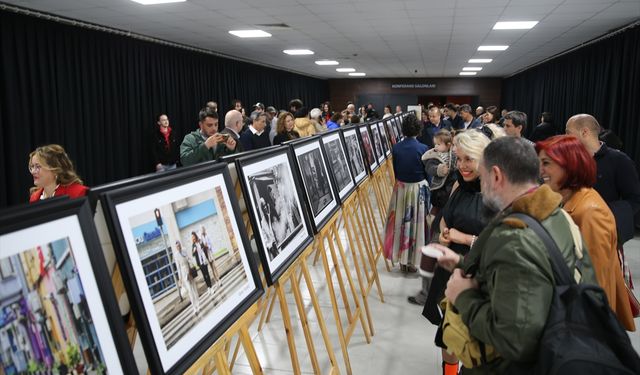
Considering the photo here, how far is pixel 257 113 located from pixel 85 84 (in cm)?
325

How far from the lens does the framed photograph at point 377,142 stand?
218 inches

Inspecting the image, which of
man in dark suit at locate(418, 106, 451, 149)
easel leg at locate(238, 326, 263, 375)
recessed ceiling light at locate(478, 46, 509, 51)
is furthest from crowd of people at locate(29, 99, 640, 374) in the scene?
recessed ceiling light at locate(478, 46, 509, 51)

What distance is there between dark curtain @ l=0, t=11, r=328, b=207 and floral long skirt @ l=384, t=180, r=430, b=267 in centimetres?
493

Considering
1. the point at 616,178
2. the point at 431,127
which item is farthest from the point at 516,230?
the point at 431,127

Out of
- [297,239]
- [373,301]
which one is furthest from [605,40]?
[297,239]

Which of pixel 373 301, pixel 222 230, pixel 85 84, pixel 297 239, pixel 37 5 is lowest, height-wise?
pixel 373 301

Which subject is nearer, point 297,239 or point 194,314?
point 194,314

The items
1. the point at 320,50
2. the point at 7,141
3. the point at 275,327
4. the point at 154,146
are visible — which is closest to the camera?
the point at 275,327

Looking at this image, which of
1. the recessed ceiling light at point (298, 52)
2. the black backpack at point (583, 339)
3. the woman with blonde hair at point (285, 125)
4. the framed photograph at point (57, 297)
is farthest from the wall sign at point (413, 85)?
the framed photograph at point (57, 297)

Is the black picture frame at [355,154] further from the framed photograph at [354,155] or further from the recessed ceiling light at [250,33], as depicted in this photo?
the recessed ceiling light at [250,33]

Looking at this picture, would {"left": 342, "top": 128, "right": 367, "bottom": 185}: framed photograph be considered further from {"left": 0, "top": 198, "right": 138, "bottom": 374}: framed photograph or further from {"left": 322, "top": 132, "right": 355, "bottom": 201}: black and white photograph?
{"left": 0, "top": 198, "right": 138, "bottom": 374}: framed photograph

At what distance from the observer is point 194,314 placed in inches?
48.3

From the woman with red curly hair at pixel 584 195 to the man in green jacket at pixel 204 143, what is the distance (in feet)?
8.76

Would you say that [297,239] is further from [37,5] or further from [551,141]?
[37,5]
